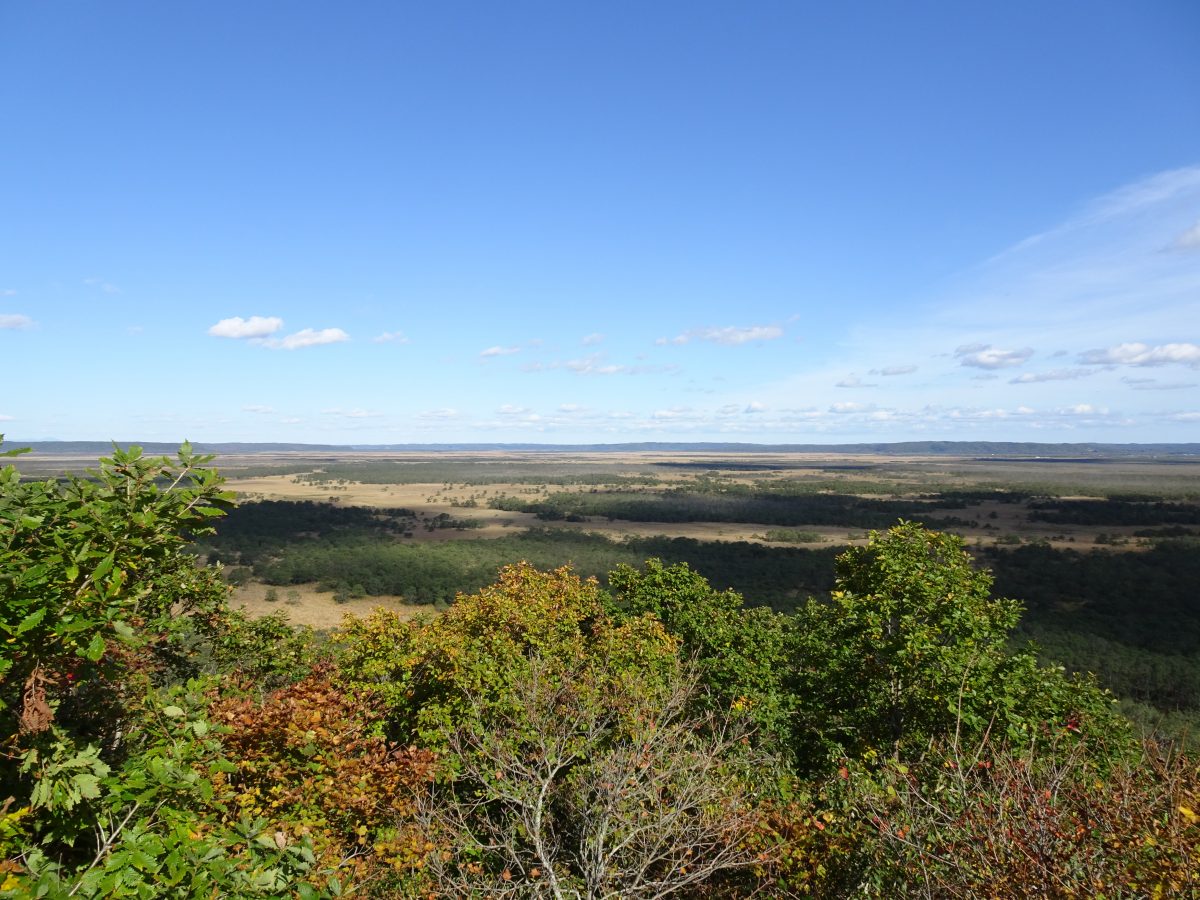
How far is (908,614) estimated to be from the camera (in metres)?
16.0

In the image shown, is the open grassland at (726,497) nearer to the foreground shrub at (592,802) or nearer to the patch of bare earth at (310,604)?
the patch of bare earth at (310,604)

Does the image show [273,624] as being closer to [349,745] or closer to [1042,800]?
[349,745]

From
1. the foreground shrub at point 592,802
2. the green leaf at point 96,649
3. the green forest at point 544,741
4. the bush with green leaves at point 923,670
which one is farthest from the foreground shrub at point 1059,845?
the green leaf at point 96,649

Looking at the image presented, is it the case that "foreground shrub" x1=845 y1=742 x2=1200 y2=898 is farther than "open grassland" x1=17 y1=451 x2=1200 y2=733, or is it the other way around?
"open grassland" x1=17 y1=451 x2=1200 y2=733

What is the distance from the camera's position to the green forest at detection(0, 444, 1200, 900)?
5.14 m

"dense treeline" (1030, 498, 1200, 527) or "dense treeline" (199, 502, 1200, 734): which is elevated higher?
"dense treeline" (1030, 498, 1200, 527)

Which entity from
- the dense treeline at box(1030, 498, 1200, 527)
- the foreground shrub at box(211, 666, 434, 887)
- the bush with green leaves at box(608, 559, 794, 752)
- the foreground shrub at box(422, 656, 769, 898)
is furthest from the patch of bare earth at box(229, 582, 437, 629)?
the dense treeline at box(1030, 498, 1200, 527)

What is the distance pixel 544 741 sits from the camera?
37.6ft

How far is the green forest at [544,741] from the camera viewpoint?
203 inches

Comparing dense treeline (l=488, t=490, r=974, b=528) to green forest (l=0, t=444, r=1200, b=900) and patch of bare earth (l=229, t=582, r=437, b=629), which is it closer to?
patch of bare earth (l=229, t=582, r=437, b=629)

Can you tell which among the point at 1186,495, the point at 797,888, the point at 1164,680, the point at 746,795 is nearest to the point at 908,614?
the point at 746,795

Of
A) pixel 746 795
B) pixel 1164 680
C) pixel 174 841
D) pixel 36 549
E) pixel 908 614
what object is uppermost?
pixel 36 549

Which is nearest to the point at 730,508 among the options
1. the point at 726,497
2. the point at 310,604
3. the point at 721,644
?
the point at 726,497

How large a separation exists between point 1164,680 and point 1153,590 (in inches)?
1169
